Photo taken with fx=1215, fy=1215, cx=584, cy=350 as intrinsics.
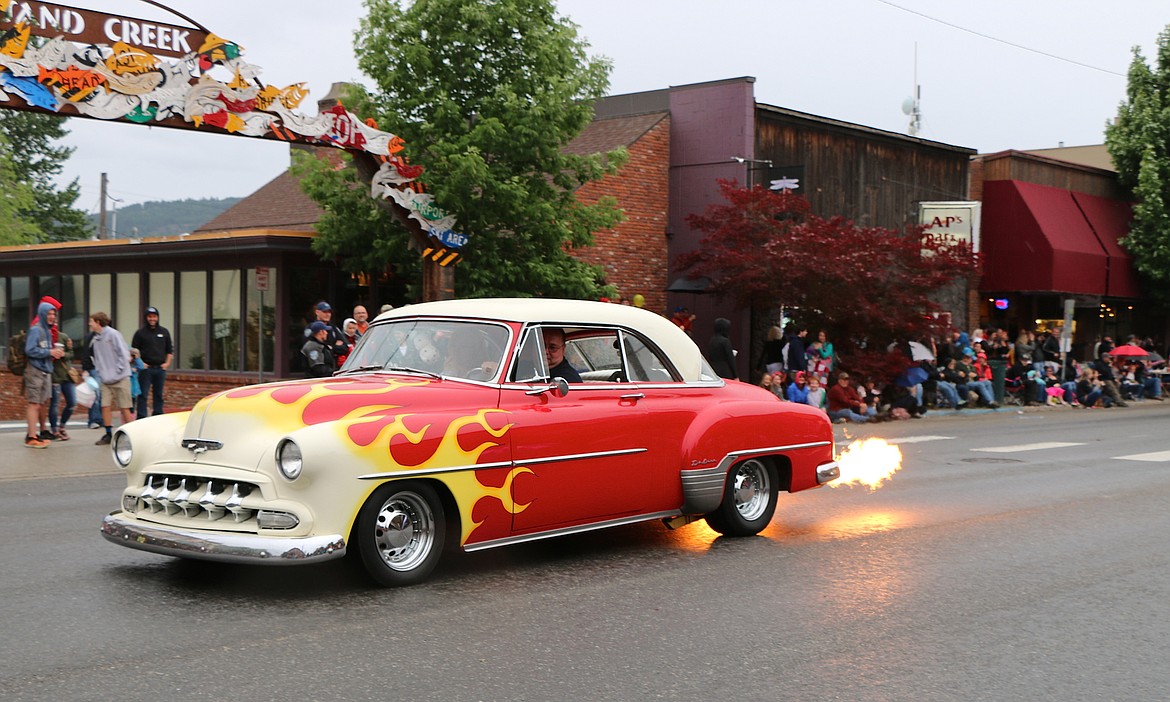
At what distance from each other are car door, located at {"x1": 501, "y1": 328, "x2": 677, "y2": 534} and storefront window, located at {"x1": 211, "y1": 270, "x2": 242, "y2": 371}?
703 inches

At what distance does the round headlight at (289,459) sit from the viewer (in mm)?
6473

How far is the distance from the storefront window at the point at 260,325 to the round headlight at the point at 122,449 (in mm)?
16536

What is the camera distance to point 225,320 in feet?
82.0

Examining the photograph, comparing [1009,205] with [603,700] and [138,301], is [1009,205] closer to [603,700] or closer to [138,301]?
[138,301]

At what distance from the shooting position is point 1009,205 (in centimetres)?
3450

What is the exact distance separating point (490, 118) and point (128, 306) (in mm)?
10941

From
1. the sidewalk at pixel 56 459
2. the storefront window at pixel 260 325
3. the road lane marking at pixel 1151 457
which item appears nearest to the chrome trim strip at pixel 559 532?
the sidewalk at pixel 56 459

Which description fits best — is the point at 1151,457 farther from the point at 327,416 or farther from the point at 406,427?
the point at 327,416

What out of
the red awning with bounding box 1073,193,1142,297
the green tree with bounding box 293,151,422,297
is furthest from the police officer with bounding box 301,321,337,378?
the red awning with bounding box 1073,193,1142,297

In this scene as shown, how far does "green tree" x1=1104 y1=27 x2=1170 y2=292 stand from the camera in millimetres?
36438

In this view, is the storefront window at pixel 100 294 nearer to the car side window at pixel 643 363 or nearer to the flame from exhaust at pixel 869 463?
the flame from exhaust at pixel 869 463

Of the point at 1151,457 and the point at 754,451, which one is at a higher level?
the point at 754,451

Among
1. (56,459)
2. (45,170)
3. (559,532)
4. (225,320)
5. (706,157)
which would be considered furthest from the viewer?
(45,170)

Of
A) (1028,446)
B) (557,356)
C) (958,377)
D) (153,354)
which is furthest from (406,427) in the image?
(958,377)
